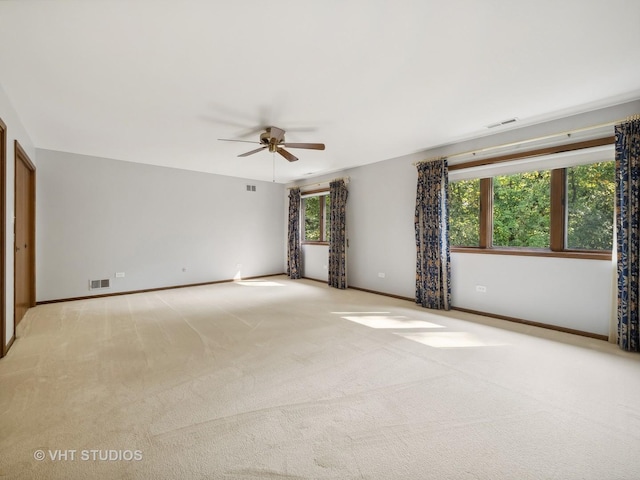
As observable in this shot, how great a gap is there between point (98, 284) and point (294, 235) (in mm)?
4112

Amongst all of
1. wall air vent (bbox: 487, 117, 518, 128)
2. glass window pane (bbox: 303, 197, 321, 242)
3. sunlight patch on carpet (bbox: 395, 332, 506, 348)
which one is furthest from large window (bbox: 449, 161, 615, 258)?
glass window pane (bbox: 303, 197, 321, 242)

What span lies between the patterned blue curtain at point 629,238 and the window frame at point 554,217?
0.51 ft

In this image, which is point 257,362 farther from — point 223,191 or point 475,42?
point 223,191

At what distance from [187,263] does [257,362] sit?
14.4 feet

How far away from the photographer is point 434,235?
4.50 m

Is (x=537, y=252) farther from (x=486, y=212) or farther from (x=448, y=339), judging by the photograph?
(x=448, y=339)

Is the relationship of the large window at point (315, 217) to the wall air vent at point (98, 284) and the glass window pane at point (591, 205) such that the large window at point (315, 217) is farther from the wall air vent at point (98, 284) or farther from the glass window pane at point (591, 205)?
the glass window pane at point (591, 205)

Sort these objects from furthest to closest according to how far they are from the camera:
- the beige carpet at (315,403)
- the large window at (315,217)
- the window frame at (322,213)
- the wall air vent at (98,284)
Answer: the large window at (315,217)
the window frame at (322,213)
the wall air vent at (98,284)
the beige carpet at (315,403)

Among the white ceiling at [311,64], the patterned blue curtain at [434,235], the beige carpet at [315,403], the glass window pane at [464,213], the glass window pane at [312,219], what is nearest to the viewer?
the beige carpet at [315,403]

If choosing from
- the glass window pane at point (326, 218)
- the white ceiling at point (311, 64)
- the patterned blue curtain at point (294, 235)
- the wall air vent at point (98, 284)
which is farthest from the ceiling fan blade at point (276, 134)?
the wall air vent at point (98, 284)

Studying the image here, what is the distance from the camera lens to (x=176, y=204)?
6.11 meters

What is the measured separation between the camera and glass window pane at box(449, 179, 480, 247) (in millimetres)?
4336

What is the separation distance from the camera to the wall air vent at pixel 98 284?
17.0 ft

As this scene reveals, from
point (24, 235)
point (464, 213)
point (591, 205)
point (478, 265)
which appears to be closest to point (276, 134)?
point (464, 213)
